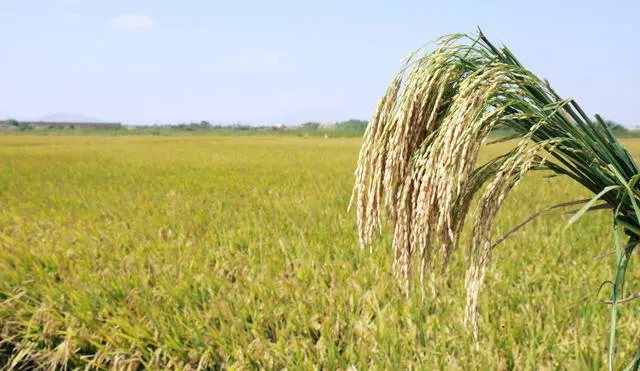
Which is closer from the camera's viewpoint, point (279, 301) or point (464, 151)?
point (464, 151)

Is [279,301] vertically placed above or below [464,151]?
below

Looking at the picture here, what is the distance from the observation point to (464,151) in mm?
1225

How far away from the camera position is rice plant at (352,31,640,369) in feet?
4.21

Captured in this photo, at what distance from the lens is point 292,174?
12906 mm

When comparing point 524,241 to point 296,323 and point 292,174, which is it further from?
point 292,174

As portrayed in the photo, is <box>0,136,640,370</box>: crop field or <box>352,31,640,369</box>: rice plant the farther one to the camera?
<box>0,136,640,370</box>: crop field

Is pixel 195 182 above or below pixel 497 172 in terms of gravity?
below

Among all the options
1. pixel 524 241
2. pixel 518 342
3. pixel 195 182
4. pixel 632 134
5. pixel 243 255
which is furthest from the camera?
pixel 632 134

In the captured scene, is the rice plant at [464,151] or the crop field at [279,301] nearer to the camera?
the rice plant at [464,151]

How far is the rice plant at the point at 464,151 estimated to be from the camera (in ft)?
4.21

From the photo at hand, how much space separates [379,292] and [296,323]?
649mm

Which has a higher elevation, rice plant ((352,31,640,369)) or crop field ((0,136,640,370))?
rice plant ((352,31,640,369))

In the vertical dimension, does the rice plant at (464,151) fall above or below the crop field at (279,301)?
above

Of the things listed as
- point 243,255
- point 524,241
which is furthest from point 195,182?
point 524,241
